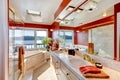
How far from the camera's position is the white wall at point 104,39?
5.57 ft

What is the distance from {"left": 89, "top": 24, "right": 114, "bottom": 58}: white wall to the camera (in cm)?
170

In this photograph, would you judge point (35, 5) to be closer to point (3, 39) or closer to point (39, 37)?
point (3, 39)

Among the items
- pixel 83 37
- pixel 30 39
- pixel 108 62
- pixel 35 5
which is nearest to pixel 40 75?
pixel 83 37

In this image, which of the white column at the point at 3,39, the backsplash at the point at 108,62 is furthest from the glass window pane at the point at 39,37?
the white column at the point at 3,39

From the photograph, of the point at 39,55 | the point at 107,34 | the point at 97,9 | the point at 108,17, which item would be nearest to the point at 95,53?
the point at 107,34

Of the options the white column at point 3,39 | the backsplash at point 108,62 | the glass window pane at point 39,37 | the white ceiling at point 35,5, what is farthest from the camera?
the glass window pane at point 39,37

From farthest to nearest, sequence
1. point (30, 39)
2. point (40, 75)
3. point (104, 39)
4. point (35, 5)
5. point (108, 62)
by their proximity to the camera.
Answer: point (30, 39) → point (40, 75) → point (35, 5) → point (104, 39) → point (108, 62)

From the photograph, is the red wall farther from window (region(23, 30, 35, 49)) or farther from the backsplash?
window (region(23, 30, 35, 49))

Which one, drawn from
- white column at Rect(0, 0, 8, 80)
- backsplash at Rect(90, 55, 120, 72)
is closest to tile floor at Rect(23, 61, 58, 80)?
backsplash at Rect(90, 55, 120, 72)

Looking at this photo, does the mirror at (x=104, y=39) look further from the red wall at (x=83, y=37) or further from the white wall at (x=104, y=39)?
the red wall at (x=83, y=37)

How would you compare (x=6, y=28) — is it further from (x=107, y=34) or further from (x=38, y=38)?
(x=38, y=38)

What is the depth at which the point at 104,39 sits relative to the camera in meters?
1.84

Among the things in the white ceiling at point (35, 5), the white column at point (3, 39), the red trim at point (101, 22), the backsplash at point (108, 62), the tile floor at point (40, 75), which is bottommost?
the tile floor at point (40, 75)

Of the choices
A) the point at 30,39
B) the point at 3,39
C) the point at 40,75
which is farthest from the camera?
the point at 30,39
